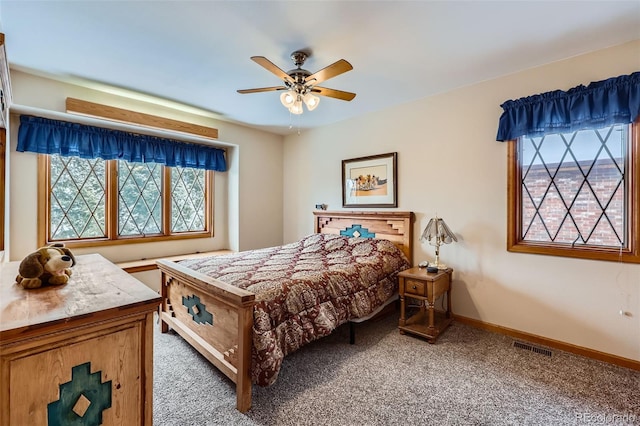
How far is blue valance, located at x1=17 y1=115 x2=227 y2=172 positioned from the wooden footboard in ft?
5.81

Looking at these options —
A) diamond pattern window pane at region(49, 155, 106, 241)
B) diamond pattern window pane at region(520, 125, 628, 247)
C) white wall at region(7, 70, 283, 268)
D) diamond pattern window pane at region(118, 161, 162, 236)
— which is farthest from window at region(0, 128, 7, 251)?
diamond pattern window pane at region(520, 125, 628, 247)

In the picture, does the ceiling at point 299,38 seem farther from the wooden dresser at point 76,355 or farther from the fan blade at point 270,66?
the wooden dresser at point 76,355

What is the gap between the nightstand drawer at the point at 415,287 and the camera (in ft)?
Result: 8.63

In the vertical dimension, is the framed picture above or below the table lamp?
above

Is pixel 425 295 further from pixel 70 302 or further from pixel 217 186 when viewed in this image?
pixel 217 186

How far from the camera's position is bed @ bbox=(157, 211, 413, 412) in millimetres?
1720

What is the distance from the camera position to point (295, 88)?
232 cm

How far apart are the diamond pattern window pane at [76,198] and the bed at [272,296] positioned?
60.2 inches

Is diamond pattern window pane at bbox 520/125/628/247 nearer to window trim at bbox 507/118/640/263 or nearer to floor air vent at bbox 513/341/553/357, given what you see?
window trim at bbox 507/118/640/263

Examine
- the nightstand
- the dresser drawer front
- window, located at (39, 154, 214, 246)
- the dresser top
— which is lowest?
the nightstand

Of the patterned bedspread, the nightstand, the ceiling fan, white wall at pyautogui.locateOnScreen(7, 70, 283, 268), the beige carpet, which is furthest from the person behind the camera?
white wall at pyautogui.locateOnScreen(7, 70, 283, 268)

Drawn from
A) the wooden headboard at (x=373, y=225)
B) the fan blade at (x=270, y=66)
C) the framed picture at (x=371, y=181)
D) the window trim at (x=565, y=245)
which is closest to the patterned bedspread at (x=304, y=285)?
the wooden headboard at (x=373, y=225)

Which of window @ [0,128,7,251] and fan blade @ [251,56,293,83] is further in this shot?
window @ [0,128,7,251]

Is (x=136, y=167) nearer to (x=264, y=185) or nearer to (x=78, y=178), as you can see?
(x=78, y=178)
